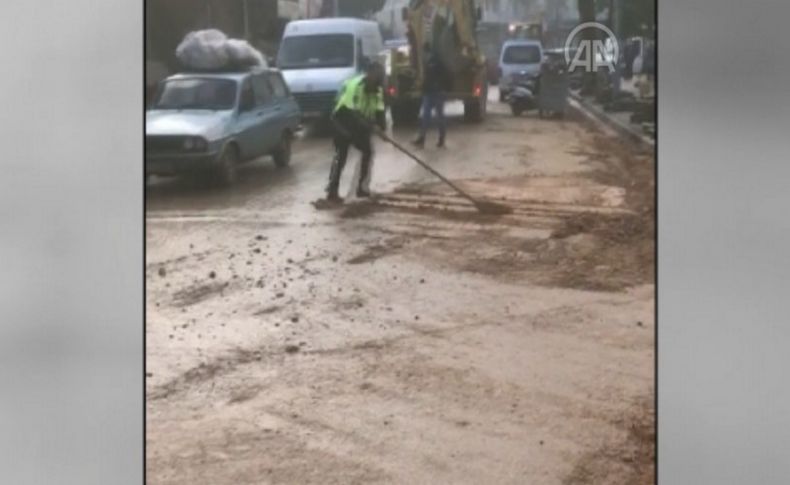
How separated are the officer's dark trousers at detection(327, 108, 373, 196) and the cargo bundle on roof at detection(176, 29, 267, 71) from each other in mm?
279

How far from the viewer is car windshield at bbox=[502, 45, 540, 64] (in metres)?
2.63

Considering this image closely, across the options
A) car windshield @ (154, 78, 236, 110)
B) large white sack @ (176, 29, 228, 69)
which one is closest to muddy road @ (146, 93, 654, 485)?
car windshield @ (154, 78, 236, 110)

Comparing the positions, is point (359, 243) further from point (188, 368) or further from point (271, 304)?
point (188, 368)

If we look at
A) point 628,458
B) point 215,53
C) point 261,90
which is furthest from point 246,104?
point 628,458

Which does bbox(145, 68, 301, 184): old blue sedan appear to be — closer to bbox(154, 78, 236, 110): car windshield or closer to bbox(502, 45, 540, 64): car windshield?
bbox(154, 78, 236, 110): car windshield

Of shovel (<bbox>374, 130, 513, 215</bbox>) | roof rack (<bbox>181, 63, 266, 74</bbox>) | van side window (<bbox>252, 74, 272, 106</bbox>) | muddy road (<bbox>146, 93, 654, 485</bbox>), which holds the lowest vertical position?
muddy road (<bbox>146, 93, 654, 485</bbox>)

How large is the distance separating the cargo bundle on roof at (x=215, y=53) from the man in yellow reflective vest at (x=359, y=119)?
0.87ft

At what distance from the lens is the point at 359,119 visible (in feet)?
8.87

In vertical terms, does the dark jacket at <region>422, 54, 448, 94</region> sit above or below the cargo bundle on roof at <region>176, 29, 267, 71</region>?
below

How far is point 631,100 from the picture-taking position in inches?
104

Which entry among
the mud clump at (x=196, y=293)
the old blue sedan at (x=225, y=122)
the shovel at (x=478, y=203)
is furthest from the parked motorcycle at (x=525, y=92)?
the mud clump at (x=196, y=293)
